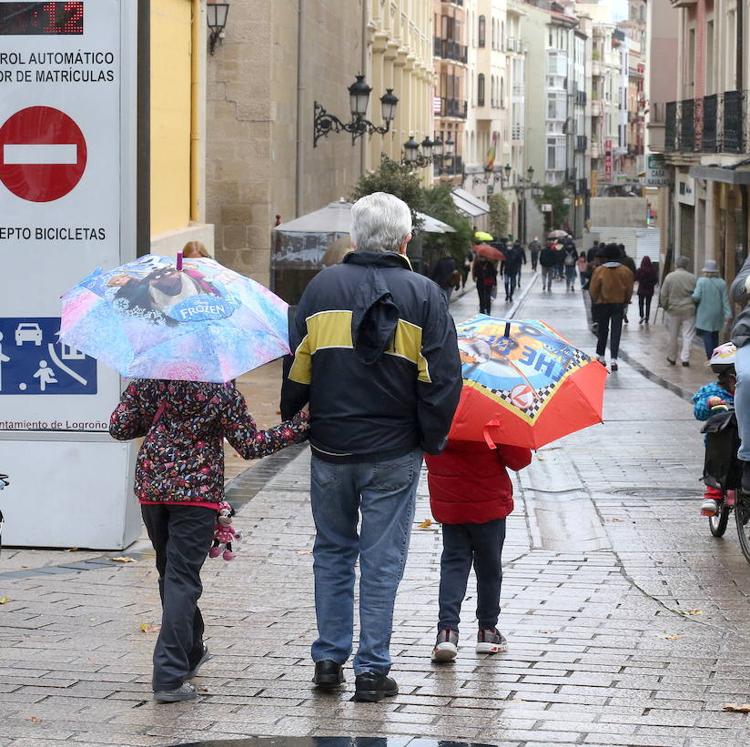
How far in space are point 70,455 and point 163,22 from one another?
26.0ft

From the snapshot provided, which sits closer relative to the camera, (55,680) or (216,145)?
(55,680)

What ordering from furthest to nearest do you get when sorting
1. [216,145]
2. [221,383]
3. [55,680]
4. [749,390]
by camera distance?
[216,145] < [749,390] < [55,680] < [221,383]

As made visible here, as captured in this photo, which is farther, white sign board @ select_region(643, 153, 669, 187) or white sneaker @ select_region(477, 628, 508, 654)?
white sign board @ select_region(643, 153, 669, 187)

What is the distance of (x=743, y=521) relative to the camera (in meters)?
8.77

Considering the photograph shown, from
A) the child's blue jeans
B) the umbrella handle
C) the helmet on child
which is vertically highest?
the helmet on child

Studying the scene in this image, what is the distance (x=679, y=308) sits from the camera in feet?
78.6

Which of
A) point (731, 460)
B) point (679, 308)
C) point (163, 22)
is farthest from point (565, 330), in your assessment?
point (731, 460)

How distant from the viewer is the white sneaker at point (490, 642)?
646 centimetres

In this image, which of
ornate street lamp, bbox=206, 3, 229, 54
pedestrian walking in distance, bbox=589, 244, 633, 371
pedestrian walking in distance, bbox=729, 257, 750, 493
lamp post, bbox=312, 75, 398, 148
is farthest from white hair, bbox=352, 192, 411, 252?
lamp post, bbox=312, 75, 398, 148

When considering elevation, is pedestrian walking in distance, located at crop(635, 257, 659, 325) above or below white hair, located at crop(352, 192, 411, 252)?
below

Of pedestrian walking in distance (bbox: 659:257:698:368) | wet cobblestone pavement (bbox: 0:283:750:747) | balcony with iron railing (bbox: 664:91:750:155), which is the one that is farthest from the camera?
balcony with iron railing (bbox: 664:91:750:155)

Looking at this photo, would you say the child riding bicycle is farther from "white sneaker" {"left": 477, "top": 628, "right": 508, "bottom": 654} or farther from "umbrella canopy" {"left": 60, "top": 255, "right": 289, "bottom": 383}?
"umbrella canopy" {"left": 60, "top": 255, "right": 289, "bottom": 383}

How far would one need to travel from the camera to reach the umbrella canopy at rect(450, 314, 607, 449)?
616 cm

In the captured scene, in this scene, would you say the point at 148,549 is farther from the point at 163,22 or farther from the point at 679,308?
the point at 679,308
